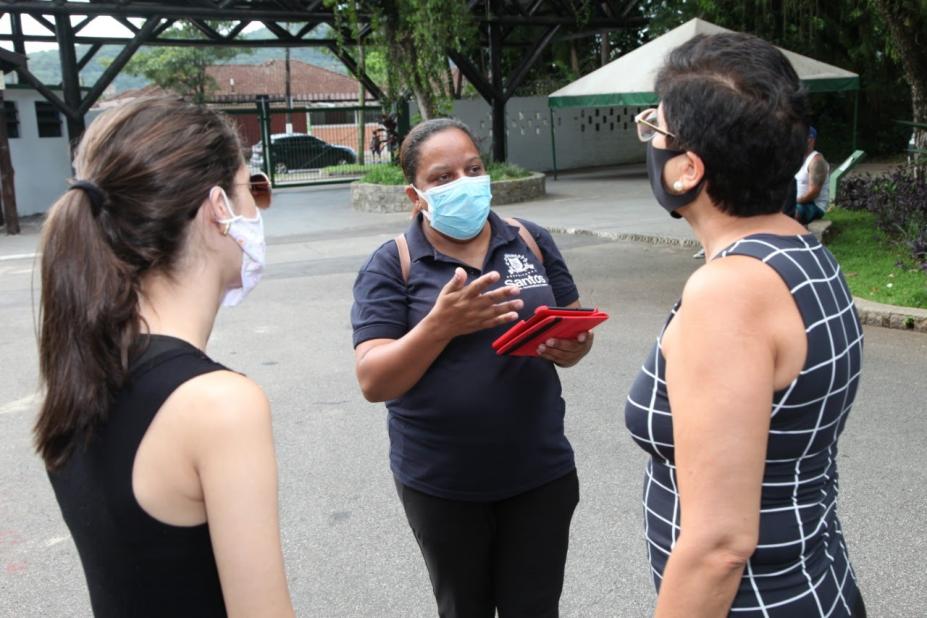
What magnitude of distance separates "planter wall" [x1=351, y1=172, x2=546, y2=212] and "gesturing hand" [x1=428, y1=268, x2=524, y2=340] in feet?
49.5

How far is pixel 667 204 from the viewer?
169 centimetres

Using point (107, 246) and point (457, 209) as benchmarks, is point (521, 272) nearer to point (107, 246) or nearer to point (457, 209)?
point (457, 209)

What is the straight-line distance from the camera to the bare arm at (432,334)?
2.26 metres

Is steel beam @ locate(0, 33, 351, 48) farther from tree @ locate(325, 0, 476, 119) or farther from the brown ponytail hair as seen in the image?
the brown ponytail hair

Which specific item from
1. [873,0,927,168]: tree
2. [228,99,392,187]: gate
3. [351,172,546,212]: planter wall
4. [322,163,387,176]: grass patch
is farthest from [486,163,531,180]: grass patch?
[873,0,927,168]: tree

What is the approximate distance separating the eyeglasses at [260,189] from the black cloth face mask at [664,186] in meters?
0.77

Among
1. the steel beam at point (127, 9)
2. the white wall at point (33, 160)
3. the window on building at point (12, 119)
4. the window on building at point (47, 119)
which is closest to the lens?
the steel beam at point (127, 9)

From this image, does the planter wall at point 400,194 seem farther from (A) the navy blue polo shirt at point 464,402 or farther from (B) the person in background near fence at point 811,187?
(A) the navy blue polo shirt at point 464,402

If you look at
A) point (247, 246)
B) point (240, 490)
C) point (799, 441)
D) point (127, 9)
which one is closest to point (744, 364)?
point (799, 441)

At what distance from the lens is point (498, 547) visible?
260 cm

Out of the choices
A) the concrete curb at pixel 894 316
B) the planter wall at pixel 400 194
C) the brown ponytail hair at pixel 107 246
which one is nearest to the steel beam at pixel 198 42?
the planter wall at pixel 400 194

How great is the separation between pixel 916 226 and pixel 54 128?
1839 cm

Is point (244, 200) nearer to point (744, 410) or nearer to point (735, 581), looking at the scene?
point (744, 410)

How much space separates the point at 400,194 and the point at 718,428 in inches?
646
